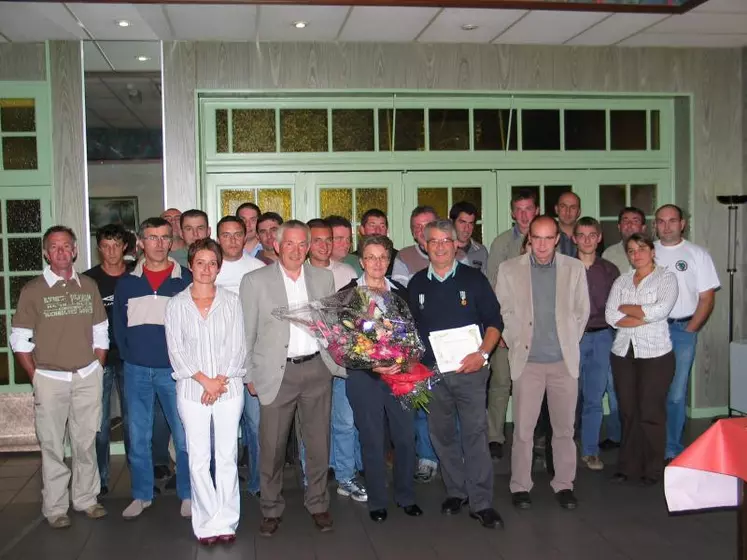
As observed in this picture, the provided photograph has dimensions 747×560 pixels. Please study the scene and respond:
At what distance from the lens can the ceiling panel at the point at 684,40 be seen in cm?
666

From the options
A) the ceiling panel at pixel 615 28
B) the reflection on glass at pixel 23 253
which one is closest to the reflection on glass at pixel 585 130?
the ceiling panel at pixel 615 28

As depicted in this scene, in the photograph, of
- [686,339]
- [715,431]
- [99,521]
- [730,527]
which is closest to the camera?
[715,431]

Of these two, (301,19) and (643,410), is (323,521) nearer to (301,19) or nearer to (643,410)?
(643,410)

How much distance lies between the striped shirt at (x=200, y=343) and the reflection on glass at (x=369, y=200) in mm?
2748

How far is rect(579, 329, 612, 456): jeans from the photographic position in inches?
219

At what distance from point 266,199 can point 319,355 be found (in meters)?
2.63

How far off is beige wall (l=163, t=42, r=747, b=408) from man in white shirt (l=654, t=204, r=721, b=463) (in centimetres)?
160

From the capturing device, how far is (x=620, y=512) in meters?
4.68

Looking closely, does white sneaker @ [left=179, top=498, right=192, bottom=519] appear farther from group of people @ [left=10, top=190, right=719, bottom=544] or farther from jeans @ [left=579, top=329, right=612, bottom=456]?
jeans @ [left=579, top=329, right=612, bottom=456]

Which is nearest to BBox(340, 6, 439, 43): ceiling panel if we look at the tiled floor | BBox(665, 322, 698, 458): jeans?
BBox(665, 322, 698, 458): jeans

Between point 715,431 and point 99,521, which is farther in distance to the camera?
point 99,521

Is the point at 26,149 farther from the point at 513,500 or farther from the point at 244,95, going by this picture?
the point at 513,500

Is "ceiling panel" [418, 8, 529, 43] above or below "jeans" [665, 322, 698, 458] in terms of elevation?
above

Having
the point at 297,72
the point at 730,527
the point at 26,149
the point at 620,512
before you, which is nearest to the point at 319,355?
the point at 620,512
